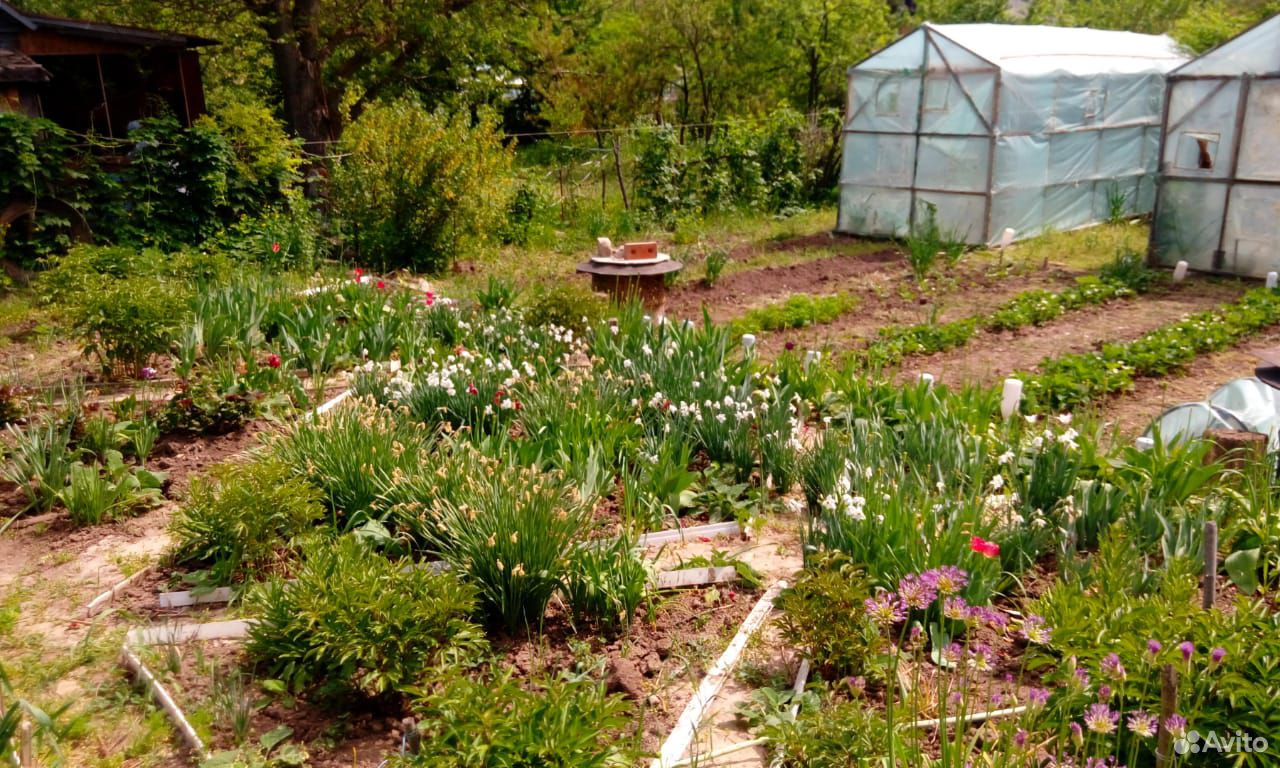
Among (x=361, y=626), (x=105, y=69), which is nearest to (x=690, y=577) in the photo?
(x=361, y=626)

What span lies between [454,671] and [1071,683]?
1.71 metres

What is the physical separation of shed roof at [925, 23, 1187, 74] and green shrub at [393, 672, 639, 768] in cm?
1180

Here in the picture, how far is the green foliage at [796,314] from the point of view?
9003 mm

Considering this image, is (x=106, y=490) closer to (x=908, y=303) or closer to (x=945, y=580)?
(x=945, y=580)

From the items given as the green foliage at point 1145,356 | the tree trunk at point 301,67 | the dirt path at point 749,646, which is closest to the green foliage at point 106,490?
the dirt path at point 749,646

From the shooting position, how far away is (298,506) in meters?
4.05

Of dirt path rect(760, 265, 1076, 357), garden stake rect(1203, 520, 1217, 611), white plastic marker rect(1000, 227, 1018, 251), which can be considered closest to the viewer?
garden stake rect(1203, 520, 1217, 611)

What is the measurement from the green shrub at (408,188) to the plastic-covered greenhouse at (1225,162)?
8.20m

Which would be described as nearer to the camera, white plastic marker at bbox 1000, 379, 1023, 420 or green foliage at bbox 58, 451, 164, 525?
green foliage at bbox 58, 451, 164, 525

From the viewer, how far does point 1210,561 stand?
298 cm

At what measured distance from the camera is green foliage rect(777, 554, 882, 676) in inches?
130

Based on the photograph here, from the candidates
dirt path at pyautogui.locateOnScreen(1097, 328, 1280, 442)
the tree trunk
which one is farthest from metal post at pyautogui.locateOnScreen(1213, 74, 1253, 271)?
the tree trunk

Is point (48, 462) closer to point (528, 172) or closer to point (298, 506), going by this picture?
point (298, 506)

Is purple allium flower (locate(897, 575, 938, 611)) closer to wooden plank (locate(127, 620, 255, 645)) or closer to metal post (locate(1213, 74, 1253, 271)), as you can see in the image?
wooden plank (locate(127, 620, 255, 645))
